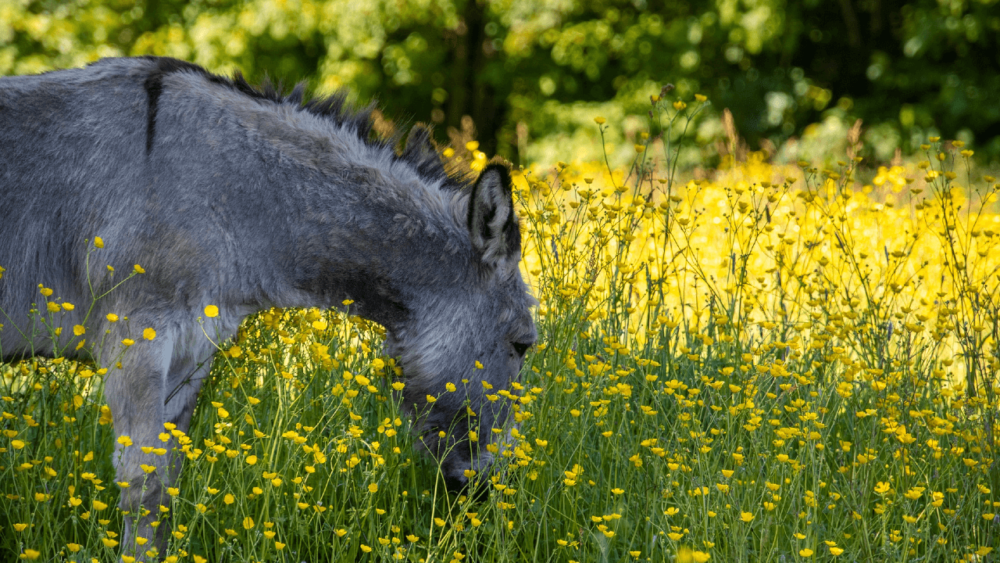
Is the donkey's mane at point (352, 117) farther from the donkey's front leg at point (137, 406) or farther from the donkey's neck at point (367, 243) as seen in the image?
the donkey's front leg at point (137, 406)

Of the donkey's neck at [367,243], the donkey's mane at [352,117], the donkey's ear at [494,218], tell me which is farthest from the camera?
the donkey's mane at [352,117]

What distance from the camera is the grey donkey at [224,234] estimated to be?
2.75 meters

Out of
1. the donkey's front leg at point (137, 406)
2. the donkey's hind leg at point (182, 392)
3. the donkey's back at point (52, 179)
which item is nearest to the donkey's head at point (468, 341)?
the donkey's hind leg at point (182, 392)

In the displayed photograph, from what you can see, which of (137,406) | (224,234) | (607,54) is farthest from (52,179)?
(607,54)

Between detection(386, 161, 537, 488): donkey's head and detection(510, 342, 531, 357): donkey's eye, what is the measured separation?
0.01 meters

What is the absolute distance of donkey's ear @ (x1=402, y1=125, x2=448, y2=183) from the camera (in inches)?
129

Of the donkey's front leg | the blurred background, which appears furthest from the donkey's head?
the blurred background

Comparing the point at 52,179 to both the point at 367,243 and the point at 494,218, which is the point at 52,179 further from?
the point at 494,218

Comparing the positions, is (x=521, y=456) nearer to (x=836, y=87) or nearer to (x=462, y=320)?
(x=462, y=320)

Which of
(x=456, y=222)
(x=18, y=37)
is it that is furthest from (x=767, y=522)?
(x=18, y=37)

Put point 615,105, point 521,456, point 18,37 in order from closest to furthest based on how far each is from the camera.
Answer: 1. point 521,456
2. point 615,105
3. point 18,37

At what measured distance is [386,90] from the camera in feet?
53.8

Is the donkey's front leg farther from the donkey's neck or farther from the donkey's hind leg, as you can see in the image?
the donkey's neck

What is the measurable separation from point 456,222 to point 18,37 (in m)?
15.1
